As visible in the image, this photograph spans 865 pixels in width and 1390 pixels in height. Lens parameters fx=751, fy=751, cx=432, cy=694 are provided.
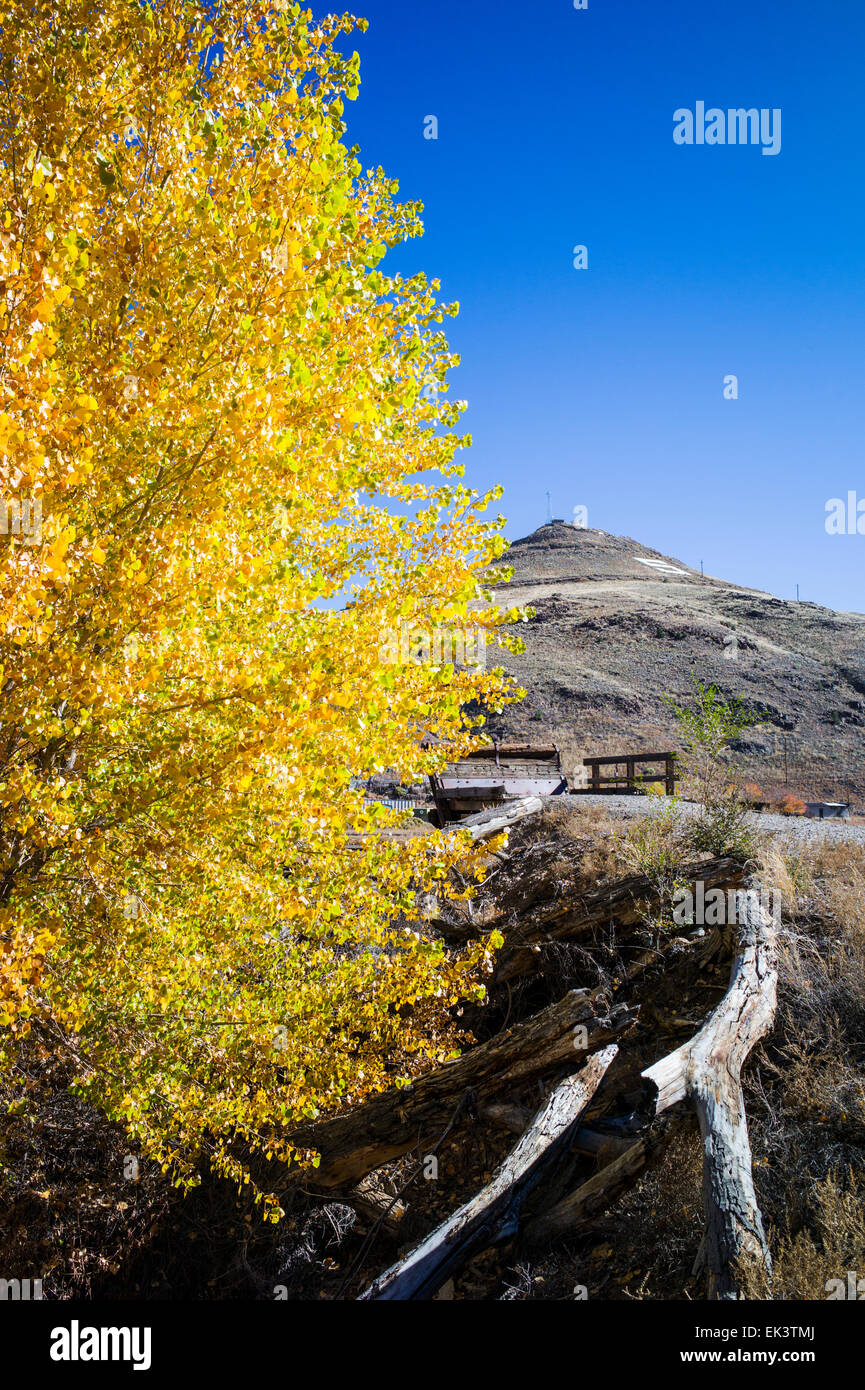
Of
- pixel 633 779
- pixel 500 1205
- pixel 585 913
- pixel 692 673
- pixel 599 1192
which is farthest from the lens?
pixel 692 673

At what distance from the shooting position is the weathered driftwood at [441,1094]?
5918 millimetres

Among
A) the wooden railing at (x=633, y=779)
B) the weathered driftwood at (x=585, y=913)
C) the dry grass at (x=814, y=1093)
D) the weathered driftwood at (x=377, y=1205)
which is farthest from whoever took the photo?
the wooden railing at (x=633, y=779)

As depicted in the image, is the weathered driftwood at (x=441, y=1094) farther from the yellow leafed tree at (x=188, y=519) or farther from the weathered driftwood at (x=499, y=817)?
the weathered driftwood at (x=499, y=817)

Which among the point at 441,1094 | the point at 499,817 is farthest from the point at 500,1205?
the point at 499,817

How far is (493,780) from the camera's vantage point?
19.2 metres

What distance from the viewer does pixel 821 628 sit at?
56906 mm

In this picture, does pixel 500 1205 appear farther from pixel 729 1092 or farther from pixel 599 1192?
pixel 729 1092

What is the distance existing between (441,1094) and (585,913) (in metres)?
2.67

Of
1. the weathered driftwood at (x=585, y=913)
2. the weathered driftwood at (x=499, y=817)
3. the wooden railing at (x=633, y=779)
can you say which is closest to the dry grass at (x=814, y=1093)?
the weathered driftwood at (x=585, y=913)

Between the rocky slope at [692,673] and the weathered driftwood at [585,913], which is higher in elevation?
the rocky slope at [692,673]

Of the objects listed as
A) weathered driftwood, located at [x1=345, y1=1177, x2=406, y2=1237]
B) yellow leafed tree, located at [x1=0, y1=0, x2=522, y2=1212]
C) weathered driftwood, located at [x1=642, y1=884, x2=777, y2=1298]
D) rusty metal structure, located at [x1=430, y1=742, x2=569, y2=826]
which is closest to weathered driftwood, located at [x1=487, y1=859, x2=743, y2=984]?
weathered driftwood, located at [x1=642, y1=884, x2=777, y2=1298]

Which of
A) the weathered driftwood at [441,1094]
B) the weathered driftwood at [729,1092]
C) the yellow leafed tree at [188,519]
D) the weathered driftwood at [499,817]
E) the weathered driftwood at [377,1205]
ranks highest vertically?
the yellow leafed tree at [188,519]

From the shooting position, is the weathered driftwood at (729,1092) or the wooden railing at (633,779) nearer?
the weathered driftwood at (729,1092)

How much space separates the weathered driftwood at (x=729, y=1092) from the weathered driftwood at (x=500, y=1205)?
87 centimetres
